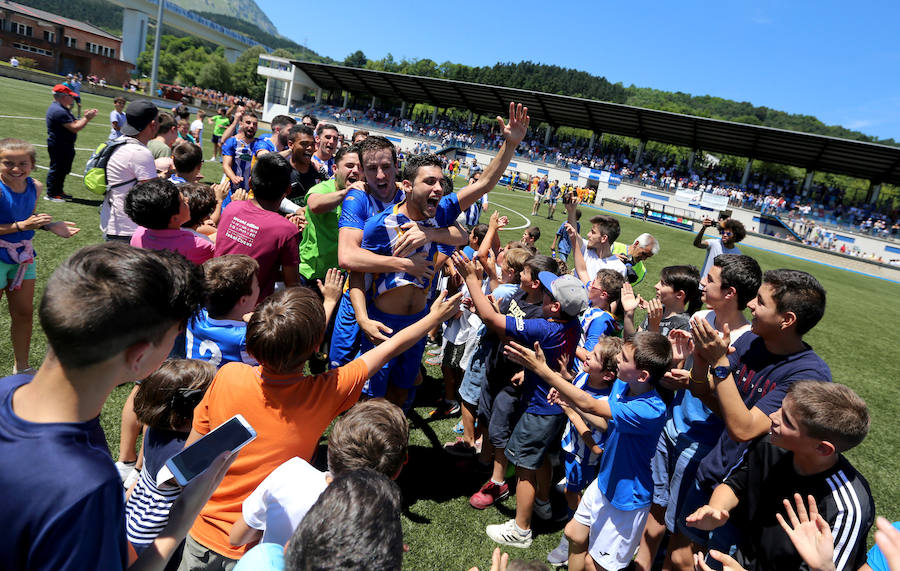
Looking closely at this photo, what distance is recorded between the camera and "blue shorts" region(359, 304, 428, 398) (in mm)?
3752

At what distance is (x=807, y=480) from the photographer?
228 cm

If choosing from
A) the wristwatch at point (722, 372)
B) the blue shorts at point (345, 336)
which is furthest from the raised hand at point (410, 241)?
the wristwatch at point (722, 372)

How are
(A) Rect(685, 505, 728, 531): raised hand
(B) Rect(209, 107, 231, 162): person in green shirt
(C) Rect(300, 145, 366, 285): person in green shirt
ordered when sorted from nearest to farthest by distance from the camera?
(A) Rect(685, 505, 728, 531): raised hand → (C) Rect(300, 145, 366, 285): person in green shirt → (B) Rect(209, 107, 231, 162): person in green shirt

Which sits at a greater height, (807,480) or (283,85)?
(283,85)

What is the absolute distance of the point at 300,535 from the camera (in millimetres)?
1290

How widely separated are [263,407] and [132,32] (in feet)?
317

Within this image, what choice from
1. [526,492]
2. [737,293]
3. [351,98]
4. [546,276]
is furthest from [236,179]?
[351,98]

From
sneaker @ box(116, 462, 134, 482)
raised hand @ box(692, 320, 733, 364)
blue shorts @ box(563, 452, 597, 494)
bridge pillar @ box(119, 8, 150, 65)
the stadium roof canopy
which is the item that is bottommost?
sneaker @ box(116, 462, 134, 482)

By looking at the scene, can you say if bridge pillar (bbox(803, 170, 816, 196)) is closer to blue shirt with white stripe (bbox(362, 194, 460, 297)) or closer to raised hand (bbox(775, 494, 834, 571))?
blue shirt with white stripe (bbox(362, 194, 460, 297))

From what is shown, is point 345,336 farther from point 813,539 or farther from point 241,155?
point 241,155

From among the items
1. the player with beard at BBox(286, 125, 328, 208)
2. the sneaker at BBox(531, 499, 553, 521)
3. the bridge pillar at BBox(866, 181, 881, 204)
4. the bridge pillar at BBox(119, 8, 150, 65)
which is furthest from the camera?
the bridge pillar at BBox(119, 8, 150, 65)

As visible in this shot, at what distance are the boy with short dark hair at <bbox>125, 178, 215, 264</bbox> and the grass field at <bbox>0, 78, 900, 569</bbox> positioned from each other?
5.39 feet

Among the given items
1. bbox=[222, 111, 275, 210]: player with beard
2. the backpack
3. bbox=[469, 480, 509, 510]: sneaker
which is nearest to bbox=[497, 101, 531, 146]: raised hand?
bbox=[469, 480, 509, 510]: sneaker

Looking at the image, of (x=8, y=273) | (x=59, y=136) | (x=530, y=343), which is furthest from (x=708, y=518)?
(x=59, y=136)
